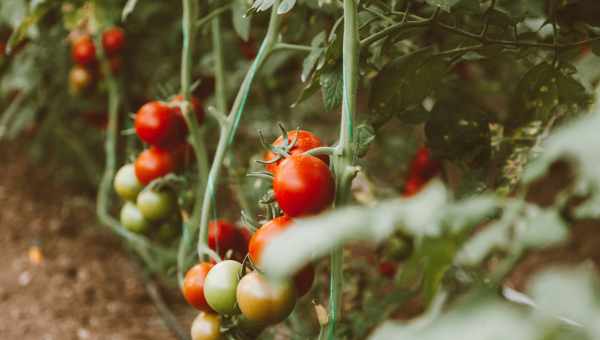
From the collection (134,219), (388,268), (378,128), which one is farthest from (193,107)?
(388,268)

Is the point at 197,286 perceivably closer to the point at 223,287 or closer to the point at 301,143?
the point at 223,287

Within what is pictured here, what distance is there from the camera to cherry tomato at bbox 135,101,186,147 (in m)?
1.02

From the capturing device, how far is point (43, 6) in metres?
1.11

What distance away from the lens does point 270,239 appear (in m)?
0.68

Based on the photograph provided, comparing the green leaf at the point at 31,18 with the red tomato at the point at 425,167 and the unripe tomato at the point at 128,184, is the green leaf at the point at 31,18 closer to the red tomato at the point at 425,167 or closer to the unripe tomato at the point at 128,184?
the unripe tomato at the point at 128,184

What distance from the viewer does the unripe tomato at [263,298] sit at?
2.35 feet

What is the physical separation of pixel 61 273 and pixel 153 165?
731 mm

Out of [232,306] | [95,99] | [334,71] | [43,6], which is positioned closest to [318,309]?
[232,306]

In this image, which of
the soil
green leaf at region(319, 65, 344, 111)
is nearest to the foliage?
green leaf at region(319, 65, 344, 111)

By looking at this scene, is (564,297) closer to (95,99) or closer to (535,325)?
(535,325)

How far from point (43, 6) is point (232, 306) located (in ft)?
2.20

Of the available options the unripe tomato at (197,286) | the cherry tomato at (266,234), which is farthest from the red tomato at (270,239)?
the unripe tomato at (197,286)

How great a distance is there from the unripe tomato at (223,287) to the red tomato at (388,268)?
26.3 inches

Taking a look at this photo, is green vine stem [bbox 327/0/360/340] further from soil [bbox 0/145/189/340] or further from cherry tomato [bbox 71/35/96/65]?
cherry tomato [bbox 71/35/96/65]
